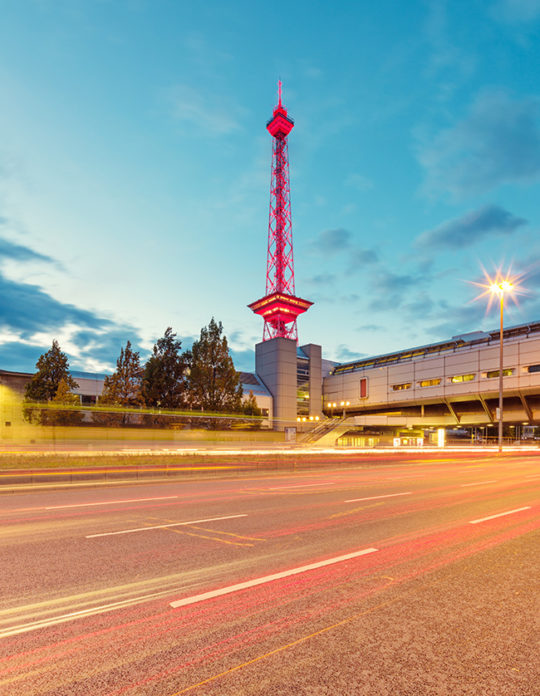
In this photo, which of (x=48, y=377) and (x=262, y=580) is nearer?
(x=262, y=580)

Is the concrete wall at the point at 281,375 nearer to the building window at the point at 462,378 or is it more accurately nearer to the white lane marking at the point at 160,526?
the building window at the point at 462,378

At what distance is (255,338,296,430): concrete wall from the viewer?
79312 millimetres

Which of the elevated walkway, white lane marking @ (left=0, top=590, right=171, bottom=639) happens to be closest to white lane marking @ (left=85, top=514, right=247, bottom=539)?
white lane marking @ (left=0, top=590, right=171, bottom=639)

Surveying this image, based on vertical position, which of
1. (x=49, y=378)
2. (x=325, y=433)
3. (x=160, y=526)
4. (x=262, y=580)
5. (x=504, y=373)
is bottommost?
(x=325, y=433)

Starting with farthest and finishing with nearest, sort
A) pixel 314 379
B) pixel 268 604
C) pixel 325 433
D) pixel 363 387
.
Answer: pixel 363 387, pixel 314 379, pixel 325 433, pixel 268 604

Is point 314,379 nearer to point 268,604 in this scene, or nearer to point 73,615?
point 268,604

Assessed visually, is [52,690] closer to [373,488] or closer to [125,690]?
[125,690]

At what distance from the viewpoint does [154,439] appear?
4316 cm

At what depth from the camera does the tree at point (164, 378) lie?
165 ft

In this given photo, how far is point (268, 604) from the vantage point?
479 centimetres

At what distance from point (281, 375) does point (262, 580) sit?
74.0m

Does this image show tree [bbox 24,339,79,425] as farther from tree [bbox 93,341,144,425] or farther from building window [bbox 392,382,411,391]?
building window [bbox 392,382,411,391]

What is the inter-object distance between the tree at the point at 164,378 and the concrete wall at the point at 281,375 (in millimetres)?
29073

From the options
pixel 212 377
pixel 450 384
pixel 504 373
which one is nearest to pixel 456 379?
pixel 450 384
